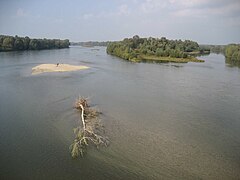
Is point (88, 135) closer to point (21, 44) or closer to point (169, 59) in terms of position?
point (169, 59)

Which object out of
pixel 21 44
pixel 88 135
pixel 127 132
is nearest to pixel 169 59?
pixel 21 44

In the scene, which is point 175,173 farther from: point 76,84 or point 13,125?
point 76,84

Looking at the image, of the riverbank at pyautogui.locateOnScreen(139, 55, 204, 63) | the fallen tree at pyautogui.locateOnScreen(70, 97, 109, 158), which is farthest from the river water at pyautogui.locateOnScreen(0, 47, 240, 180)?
the riverbank at pyautogui.locateOnScreen(139, 55, 204, 63)

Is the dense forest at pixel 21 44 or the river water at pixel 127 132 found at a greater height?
the dense forest at pixel 21 44

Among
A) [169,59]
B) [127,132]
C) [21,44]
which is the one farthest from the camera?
[21,44]

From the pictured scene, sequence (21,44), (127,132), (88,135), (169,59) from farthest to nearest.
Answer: (21,44) < (169,59) < (127,132) < (88,135)

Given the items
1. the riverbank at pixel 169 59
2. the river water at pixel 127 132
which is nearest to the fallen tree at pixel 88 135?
the river water at pixel 127 132

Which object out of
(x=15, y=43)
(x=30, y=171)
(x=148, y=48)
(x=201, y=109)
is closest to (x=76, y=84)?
(x=201, y=109)

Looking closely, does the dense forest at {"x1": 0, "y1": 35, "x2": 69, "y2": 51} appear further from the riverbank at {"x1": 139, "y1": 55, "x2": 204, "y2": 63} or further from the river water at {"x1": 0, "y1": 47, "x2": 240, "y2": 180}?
the river water at {"x1": 0, "y1": 47, "x2": 240, "y2": 180}

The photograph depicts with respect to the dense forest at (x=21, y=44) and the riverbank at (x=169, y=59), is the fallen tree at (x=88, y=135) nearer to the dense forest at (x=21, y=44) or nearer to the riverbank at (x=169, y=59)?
the riverbank at (x=169, y=59)

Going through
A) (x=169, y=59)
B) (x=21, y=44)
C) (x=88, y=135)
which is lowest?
(x=88, y=135)
